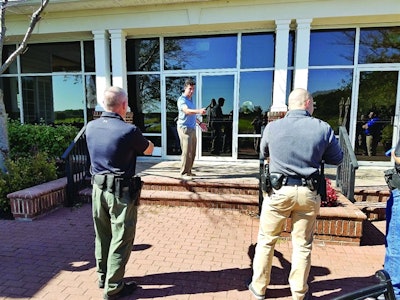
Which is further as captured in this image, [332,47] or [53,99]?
[53,99]

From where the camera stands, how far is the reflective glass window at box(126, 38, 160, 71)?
775 centimetres

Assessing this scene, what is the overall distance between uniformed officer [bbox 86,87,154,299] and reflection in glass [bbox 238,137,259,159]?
5.09 meters

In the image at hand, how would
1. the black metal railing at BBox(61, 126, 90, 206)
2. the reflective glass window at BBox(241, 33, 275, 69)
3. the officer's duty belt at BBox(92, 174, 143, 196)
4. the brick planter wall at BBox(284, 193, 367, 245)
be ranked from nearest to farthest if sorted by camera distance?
the officer's duty belt at BBox(92, 174, 143, 196) → the brick planter wall at BBox(284, 193, 367, 245) → the black metal railing at BBox(61, 126, 90, 206) → the reflective glass window at BBox(241, 33, 275, 69)

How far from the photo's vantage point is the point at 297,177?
2404mm

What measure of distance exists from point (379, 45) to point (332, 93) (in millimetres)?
1464

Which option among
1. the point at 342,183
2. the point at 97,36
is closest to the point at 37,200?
the point at 97,36

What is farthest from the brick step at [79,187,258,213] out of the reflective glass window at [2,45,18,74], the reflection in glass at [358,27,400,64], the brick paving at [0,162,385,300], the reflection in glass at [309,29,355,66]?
the reflective glass window at [2,45,18,74]

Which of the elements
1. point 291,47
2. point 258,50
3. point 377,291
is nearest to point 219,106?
point 258,50

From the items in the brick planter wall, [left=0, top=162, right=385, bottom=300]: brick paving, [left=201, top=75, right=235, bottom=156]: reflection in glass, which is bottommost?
[left=0, top=162, right=385, bottom=300]: brick paving

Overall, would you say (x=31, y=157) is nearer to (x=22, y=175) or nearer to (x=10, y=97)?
(x=22, y=175)

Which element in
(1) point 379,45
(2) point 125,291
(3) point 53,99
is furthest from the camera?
(3) point 53,99

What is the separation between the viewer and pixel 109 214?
2.62 metres

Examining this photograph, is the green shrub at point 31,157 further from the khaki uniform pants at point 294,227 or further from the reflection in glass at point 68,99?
the khaki uniform pants at point 294,227

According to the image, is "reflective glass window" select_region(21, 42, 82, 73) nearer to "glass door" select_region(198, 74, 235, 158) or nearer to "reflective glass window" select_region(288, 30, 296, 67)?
"glass door" select_region(198, 74, 235, 158)
